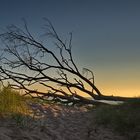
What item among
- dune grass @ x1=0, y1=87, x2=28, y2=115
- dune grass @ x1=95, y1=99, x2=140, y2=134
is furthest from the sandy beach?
dune grass @ x1=0, y1=87, x2=28, y2=115

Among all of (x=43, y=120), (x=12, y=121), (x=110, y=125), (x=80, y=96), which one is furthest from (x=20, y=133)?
(x=80, y=96)

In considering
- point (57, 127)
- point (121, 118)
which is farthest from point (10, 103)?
point (121, 118)

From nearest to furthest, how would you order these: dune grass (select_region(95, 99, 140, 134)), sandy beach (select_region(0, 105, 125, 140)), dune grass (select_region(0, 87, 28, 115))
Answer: sandy beach (select_region(0, 105, 125, 140)), dune grass (select_region(0, 87, 28, 115)), dune grass (select_region(95, 99, 140, 134))

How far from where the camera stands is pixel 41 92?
1689 centimetres

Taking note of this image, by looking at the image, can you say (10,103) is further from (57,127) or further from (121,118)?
(121,118)

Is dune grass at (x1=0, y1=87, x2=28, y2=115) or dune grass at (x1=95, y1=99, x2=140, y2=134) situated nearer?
dune grass at (x1=0, y1=87, x2=28, y2=115)

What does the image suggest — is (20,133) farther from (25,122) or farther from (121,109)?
(121,109)

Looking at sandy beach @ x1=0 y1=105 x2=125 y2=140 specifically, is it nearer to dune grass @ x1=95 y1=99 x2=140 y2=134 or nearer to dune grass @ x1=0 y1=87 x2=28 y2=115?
dune grass @ x1=95 y1=99 x2=140 y2=134

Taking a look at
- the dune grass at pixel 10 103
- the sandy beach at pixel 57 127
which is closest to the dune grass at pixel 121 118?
the sandy beach at pixel 57 127

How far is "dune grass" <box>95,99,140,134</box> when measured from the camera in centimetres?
1122

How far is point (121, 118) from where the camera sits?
1183 centimetres

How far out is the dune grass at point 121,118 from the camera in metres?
11.2

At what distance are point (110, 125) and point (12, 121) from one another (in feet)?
11.0

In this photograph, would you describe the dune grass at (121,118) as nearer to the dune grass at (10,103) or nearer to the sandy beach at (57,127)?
the sandy beach at (57,127)
